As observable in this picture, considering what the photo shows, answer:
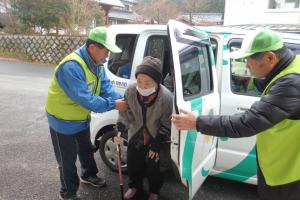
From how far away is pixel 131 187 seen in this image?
10.6ft

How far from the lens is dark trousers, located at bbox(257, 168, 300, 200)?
1.89 m

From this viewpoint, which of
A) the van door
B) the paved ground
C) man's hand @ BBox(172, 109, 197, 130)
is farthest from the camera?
the paved ground

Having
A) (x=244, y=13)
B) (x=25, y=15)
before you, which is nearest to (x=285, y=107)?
(x=244, y=13)

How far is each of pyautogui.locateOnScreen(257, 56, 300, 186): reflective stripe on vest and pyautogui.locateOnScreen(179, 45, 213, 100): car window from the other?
714 millimetres

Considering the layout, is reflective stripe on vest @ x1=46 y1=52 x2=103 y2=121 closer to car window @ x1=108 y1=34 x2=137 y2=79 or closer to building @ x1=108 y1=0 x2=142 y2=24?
car window @ x1=108 y1=34 x2=137 y2=79

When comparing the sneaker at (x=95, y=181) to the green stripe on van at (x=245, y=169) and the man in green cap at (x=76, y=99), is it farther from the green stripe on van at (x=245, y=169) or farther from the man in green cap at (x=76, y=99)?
the green stripe on van at (x=245, y=169)

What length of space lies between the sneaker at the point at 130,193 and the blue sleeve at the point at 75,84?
3.43 ft

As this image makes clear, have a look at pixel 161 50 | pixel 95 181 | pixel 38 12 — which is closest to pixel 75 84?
pixel 161 50

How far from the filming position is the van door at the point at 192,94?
227 centimetres

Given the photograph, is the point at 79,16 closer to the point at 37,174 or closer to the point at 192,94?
the point at 37,174

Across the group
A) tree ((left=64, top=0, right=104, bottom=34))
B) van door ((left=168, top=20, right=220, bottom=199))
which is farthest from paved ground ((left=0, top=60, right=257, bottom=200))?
tree ((left=64, top=0, right=104, bottom=34))

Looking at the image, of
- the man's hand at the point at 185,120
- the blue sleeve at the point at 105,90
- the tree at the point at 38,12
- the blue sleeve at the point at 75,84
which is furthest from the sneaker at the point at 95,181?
the tree at the point at 38,12

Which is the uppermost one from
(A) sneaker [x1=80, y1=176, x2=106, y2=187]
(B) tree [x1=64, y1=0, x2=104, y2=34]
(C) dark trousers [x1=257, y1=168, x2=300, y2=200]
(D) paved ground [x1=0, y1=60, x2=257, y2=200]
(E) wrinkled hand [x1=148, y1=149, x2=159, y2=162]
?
(B) tree [x1=64, y1=0, x2=104, y2=34]

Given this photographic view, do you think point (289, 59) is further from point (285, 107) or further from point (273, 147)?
point (273, 147)
